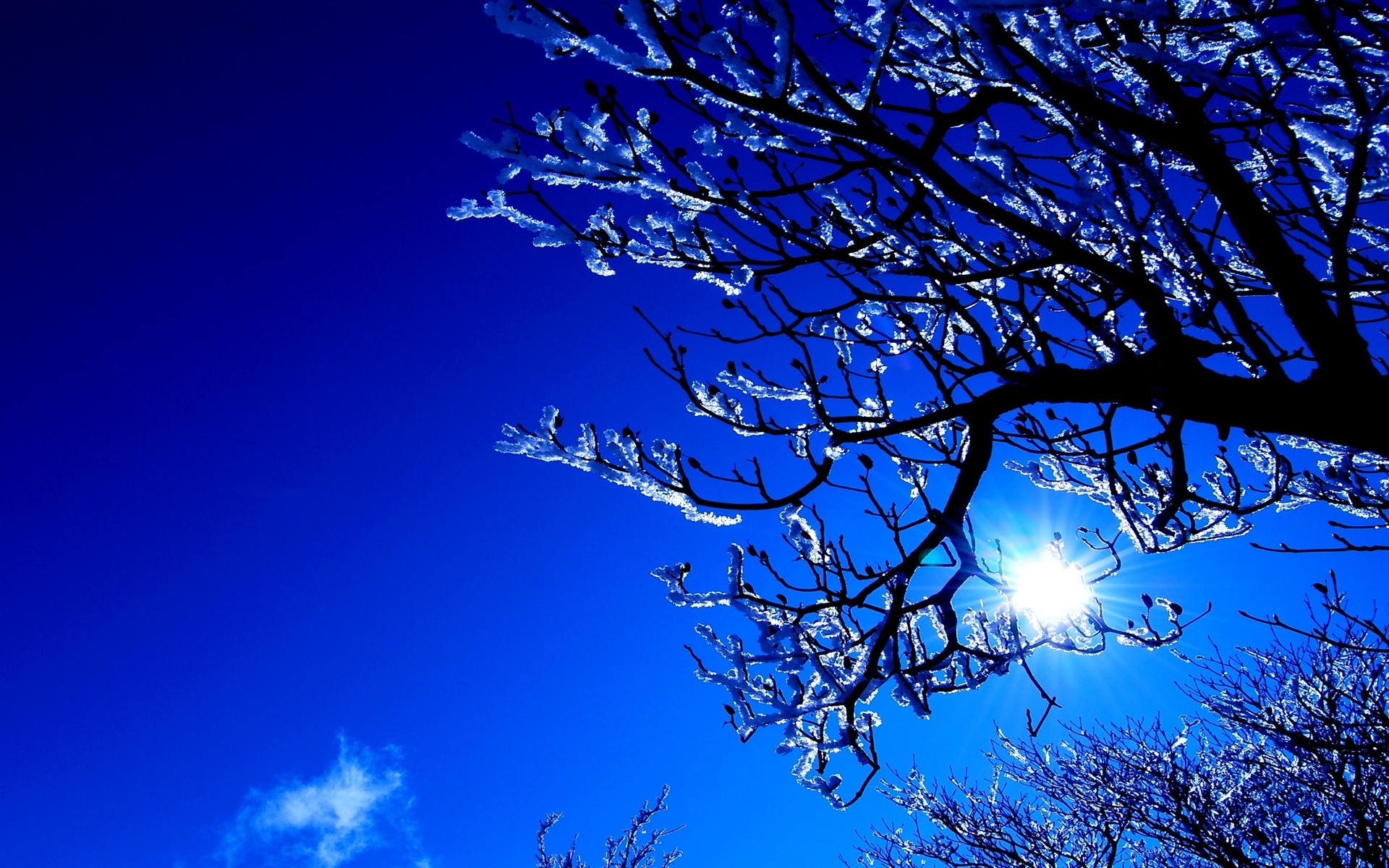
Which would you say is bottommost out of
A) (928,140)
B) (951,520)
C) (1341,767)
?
(1341,767)

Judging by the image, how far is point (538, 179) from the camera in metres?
2.27

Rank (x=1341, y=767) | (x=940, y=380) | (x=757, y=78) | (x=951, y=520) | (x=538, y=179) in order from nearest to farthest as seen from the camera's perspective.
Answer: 1. (x=757, y=78)
2. (x=538, y=179)
3. (x=940, y=380)
4. (x=951, y=520)
5. (x=1341, y=767)

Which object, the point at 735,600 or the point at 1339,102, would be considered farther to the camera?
the point at 735,600

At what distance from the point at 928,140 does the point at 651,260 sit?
1370mm

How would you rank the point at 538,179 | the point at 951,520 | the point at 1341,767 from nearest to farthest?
the point at 538,179
the point at 951,520
the point at 1341,767

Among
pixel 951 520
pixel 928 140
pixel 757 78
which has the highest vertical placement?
pixel 928 140

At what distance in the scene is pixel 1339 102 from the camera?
2.40 metres

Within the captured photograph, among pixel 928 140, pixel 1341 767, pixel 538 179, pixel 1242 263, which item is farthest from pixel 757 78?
pixel 1341 767

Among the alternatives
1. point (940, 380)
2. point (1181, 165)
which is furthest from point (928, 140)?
point (1181, 165)

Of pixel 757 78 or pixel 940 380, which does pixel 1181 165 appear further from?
pixel 757 78

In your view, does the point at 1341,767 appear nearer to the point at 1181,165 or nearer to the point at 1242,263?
the point at 1242,263

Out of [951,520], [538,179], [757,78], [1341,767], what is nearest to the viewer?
[757,78]

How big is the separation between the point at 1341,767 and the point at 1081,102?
33.7 ft

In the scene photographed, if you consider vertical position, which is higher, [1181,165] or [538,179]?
[1181,165]
